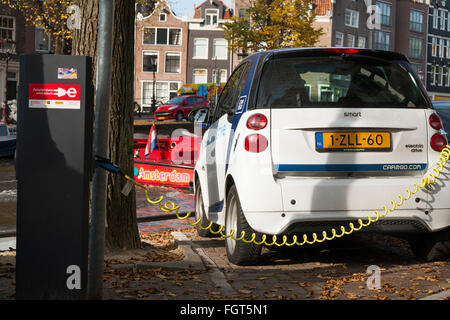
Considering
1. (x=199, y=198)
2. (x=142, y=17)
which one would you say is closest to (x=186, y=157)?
(x=199, y=198)

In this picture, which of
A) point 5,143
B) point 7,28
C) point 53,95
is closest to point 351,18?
point 7,28

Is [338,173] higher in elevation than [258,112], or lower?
lower

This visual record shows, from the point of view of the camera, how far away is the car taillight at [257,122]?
20.3ft

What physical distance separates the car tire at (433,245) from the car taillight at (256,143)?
177 cm

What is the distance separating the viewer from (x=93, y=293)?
4559mm

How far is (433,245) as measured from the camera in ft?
22.0

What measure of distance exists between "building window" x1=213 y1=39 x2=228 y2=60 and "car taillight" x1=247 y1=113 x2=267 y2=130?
69.4 m

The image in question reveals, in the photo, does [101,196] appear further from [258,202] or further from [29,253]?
[258,202]

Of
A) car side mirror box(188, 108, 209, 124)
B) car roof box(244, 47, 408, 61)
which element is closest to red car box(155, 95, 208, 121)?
car side mirror box(188, 108, 209, 124)

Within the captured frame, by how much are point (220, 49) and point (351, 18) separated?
14704 millimetres

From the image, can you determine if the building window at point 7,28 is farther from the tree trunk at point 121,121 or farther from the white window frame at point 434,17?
the white window frame at point 434,17

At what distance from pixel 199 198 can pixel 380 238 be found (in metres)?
2.21

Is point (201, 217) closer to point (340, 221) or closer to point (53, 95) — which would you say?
point (340, 221)

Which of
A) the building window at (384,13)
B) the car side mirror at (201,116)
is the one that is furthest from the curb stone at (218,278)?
the building window at (384,13)
